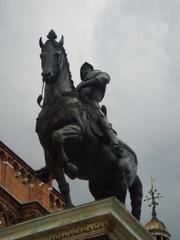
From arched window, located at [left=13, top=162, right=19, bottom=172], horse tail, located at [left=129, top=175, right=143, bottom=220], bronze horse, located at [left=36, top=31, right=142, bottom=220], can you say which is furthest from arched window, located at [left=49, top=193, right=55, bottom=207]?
bronze horse, located at [left=36, top=31, right=142, bottom=220]

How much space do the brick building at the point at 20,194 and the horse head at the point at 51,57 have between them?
18911mm

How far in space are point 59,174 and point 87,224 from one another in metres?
1.12

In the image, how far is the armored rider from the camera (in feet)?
27.7

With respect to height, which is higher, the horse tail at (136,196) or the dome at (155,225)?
the dome at (155,225)

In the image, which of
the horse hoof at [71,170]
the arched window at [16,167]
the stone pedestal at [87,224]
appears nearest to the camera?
the stone pedestal at [87,224]

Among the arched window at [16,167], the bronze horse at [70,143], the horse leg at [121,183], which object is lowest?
the horse leg at [121,183]

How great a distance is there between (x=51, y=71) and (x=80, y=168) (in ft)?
3.64

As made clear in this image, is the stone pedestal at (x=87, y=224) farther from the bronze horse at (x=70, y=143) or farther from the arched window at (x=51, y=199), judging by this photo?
the arched window at (x=51, y=199)

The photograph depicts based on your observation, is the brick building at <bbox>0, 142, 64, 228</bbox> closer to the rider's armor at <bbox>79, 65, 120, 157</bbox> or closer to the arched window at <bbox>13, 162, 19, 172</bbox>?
the arched window at <bbox>13, 162, 19, 172</bbox>

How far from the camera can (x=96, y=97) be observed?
886 centimetres

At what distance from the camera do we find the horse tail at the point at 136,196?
8961mm

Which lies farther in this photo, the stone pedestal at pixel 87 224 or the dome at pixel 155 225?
the dome at pixel 155 225

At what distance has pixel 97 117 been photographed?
8578mm

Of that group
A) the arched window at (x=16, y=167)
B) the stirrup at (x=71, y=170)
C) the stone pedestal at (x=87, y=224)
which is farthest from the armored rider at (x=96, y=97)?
the arched window at (x=16, y=167)
